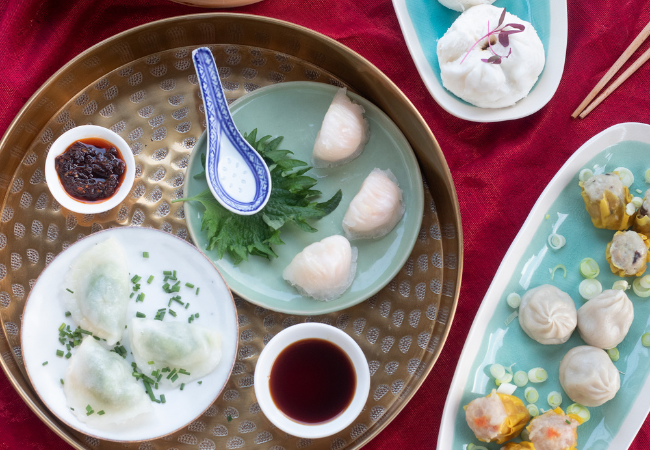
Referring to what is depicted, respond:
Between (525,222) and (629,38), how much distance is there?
0.88m

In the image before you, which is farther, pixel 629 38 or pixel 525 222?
pixel 629 38

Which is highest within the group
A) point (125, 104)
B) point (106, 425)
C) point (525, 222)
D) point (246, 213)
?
point (525, 222)

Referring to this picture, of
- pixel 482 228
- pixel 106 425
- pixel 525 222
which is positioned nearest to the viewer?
pixel 106 425

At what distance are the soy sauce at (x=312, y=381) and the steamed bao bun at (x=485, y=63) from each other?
1.06 m

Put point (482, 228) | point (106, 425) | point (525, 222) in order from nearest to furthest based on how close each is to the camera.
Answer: point (106, 425) < point (525, 222) < point (482, 228)

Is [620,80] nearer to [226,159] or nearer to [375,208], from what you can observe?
[375,208]

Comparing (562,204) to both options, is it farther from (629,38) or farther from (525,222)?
(629,38)

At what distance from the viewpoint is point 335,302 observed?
1954 mm

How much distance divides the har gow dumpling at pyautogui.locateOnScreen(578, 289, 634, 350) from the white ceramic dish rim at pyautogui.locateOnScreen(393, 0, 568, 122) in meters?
0.72

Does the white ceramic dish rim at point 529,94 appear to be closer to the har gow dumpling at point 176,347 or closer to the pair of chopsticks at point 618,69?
the pair of chopsticks at point 618,69

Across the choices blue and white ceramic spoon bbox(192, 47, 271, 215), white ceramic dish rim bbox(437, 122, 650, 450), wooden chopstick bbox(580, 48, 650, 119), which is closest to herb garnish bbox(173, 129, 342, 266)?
blue and white ceramic spoon bbox(192, 47, 271, 215)

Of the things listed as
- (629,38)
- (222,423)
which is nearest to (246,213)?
(222,423)

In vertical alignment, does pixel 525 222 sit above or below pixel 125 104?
above

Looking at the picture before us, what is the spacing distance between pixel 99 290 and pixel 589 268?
175 centimetres
